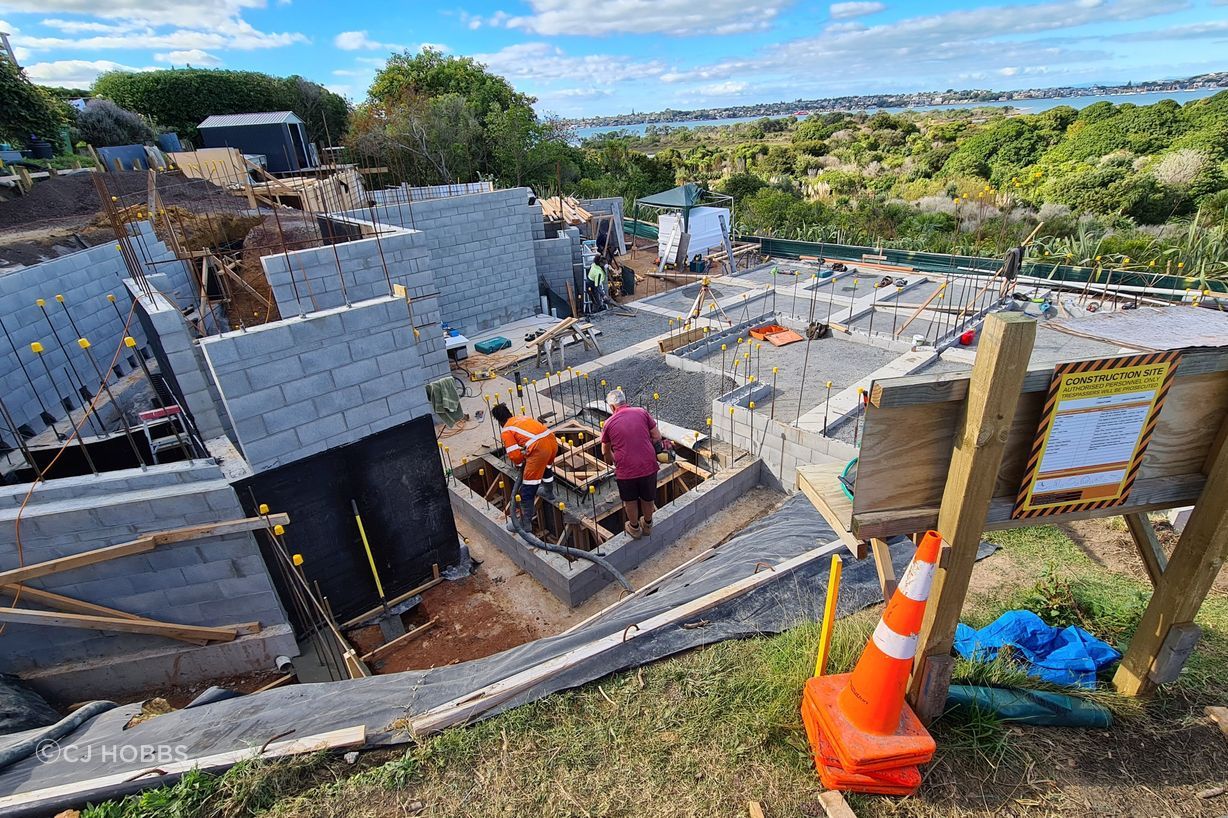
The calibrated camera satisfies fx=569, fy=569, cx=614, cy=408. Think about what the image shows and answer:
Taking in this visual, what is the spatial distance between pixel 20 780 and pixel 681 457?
683cm

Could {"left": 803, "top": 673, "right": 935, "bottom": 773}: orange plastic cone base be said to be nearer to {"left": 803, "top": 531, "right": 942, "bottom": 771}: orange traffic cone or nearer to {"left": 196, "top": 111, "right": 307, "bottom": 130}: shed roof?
{"left": 803, "top": 531, "right": 942, "bottom": 771}: orange traffic cone

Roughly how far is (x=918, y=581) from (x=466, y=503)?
229 inches

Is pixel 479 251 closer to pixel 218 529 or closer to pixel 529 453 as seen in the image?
pixel 529 453

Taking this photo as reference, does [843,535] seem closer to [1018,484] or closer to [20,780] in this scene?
[1018,484]

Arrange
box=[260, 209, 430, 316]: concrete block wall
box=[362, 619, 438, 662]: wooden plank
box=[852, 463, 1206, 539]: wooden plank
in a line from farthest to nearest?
box=[260, 209, 430, 316]: concrete block wall < box=[362, 619, 438, 662]: wooden plank < box=[852, 463, 1206, 539]: wooden plank

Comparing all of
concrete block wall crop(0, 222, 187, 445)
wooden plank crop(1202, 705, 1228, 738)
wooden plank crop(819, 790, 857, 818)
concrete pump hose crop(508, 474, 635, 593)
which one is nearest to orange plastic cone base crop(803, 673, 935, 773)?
wooden plank crop(819, 790, 857, 818)

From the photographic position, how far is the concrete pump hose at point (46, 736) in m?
2.93

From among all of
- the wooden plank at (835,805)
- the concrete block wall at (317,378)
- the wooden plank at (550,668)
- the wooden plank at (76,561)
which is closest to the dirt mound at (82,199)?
the concrete block wall at (317,378)

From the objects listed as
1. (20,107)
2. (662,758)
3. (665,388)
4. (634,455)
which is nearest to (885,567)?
(662,758)

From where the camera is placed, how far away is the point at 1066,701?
260 cm

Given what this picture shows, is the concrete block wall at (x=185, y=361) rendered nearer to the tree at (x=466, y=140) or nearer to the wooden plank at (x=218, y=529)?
the wooden plank at (x=218, y=529)

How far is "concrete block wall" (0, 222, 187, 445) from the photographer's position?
23.7ft

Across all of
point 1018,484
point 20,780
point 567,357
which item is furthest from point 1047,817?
point 567,357

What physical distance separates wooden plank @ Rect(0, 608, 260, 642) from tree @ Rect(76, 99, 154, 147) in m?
32.0
